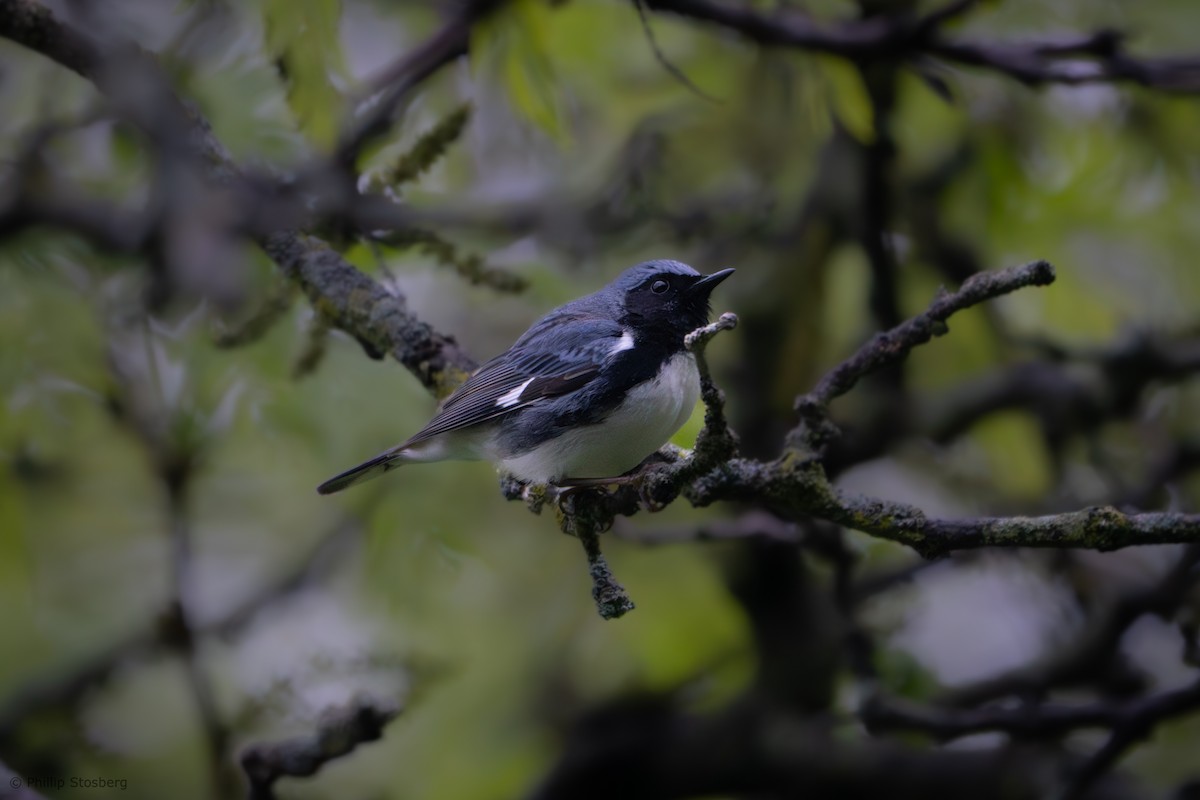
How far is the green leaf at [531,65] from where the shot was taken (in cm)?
348

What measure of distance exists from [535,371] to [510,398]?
185mm

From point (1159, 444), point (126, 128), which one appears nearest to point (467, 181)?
point (126, 128)

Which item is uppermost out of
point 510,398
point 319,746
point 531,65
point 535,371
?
point 531,65

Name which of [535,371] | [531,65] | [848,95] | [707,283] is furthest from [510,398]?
[848,95]

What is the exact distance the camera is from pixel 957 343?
5.70 m

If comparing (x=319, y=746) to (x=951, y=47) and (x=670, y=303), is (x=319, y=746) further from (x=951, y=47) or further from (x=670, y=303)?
(x=951, y=47)

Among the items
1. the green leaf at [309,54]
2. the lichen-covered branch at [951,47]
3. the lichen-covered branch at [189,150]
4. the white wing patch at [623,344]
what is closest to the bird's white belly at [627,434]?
the white wing patch at [623,344]

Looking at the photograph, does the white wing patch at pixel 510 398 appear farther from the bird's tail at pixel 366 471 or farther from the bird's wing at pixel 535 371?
the bird's tail at pixel 366 471

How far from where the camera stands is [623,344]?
Answer: 362 centimetres

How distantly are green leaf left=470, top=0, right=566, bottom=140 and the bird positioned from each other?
2.36 feet

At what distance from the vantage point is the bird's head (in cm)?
369

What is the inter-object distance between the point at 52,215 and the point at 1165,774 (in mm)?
6265

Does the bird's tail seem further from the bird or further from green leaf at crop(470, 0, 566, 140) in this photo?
green leaf at crop(470, 0, 566, 140)

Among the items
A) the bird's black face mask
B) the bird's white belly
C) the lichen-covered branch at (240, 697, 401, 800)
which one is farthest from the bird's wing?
the lichen-covered branch at (240, 697, 401, 800)
